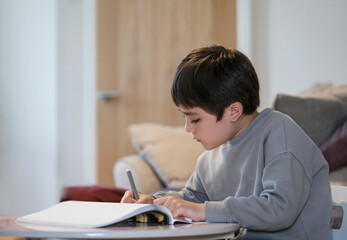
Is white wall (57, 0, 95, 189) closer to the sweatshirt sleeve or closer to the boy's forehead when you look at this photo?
the boy's forehead

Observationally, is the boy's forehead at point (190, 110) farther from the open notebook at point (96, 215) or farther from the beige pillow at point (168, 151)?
the beige pillow at point (168, 151)

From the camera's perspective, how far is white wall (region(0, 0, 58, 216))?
381 centimetres

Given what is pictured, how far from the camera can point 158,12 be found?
338 centimetres

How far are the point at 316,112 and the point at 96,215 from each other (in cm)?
94

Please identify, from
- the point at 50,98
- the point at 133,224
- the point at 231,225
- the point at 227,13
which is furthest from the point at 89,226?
the point at 50,98

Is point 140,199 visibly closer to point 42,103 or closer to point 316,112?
point 316,112

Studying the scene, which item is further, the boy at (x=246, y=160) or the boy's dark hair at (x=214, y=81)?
the boy's dark hair at (x=214, y=81)

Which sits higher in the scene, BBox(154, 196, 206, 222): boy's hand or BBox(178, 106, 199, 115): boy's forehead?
BBox(178, 106, 199, 115): boy's forehead

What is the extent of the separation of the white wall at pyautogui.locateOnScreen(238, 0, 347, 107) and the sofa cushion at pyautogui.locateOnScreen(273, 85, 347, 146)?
1.48ft

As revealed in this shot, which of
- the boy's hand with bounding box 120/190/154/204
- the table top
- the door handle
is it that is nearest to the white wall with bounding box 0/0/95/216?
the door handle

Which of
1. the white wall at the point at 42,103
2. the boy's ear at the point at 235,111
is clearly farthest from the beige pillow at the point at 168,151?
the boy's ear at the point at 235,111

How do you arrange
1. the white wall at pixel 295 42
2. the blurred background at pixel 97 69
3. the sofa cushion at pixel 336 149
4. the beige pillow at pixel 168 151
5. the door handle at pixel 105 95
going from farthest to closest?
the door handle at pixel 105 95, the blurred background at pixel 97 69, the beige pillow at pixel 168 151, the white wall at pixel 295 42, the sofa cushion at pixel 336 149

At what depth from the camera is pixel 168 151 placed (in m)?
2.56

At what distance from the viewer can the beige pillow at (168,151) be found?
2.47 m
